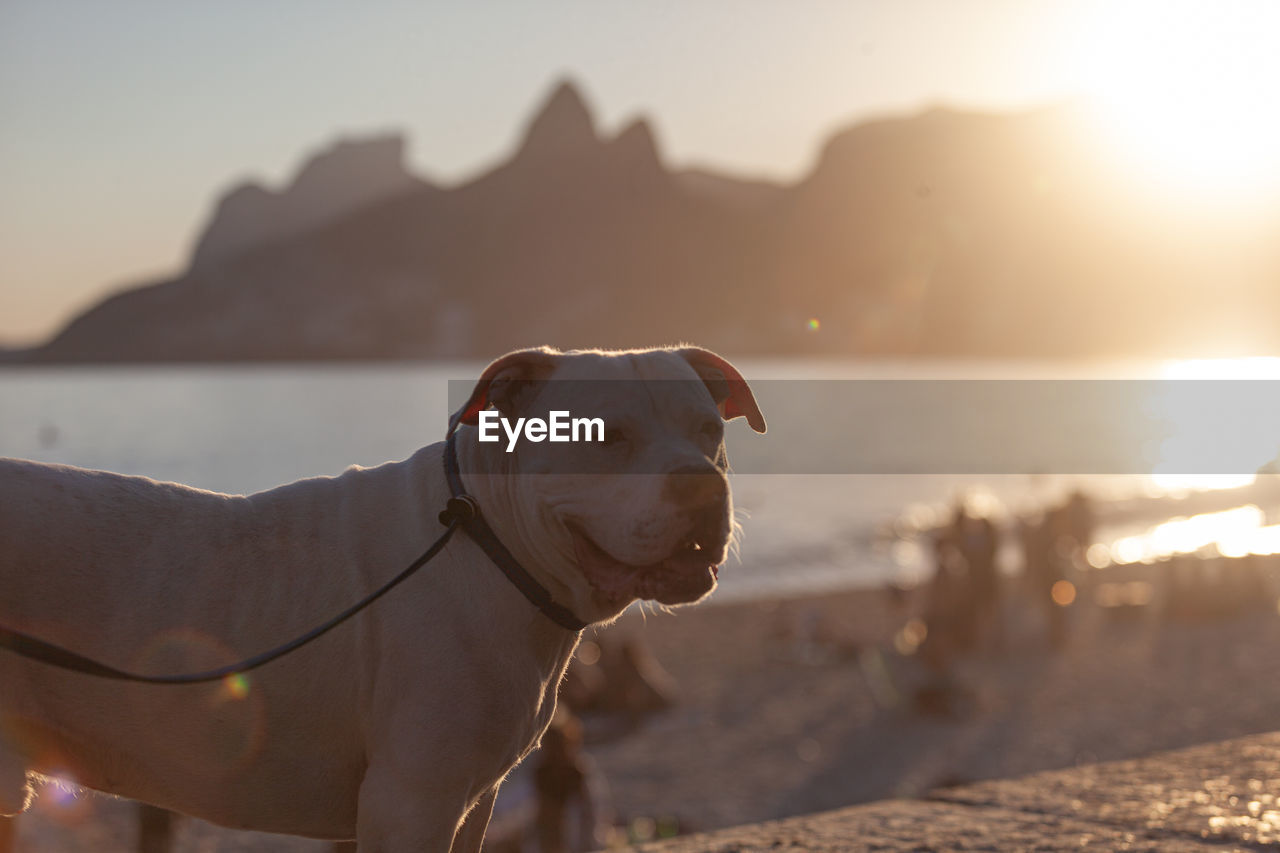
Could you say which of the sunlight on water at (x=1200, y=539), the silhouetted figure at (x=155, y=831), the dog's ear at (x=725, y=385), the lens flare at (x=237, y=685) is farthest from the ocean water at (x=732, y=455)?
the sunlight on water at (x=1200, y=539)

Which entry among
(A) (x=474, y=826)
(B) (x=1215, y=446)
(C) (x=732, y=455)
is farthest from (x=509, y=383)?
(B) (x=1215, y=446)

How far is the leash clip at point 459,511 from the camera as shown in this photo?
9.96 feet

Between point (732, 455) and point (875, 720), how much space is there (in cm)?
8219

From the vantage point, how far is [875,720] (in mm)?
16859

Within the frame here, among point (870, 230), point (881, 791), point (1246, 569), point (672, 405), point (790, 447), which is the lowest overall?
point (881, 791)

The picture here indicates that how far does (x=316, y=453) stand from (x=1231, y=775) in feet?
340

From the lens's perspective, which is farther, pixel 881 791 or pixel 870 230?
pixel 870 230

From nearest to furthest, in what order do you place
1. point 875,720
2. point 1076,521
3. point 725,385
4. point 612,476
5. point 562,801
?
point 612,476
point 725,385
point 562,801
point 875,720
point 1076,521

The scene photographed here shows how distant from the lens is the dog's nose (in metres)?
2.87

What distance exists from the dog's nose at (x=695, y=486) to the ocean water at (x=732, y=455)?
2.89 ft

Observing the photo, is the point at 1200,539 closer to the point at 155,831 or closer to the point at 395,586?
the point at 155,831

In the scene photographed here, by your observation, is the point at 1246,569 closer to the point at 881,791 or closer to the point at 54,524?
the point at 881,791

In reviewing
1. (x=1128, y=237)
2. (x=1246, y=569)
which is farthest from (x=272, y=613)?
(x=1128, y=237)

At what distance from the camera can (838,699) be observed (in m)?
18.6
